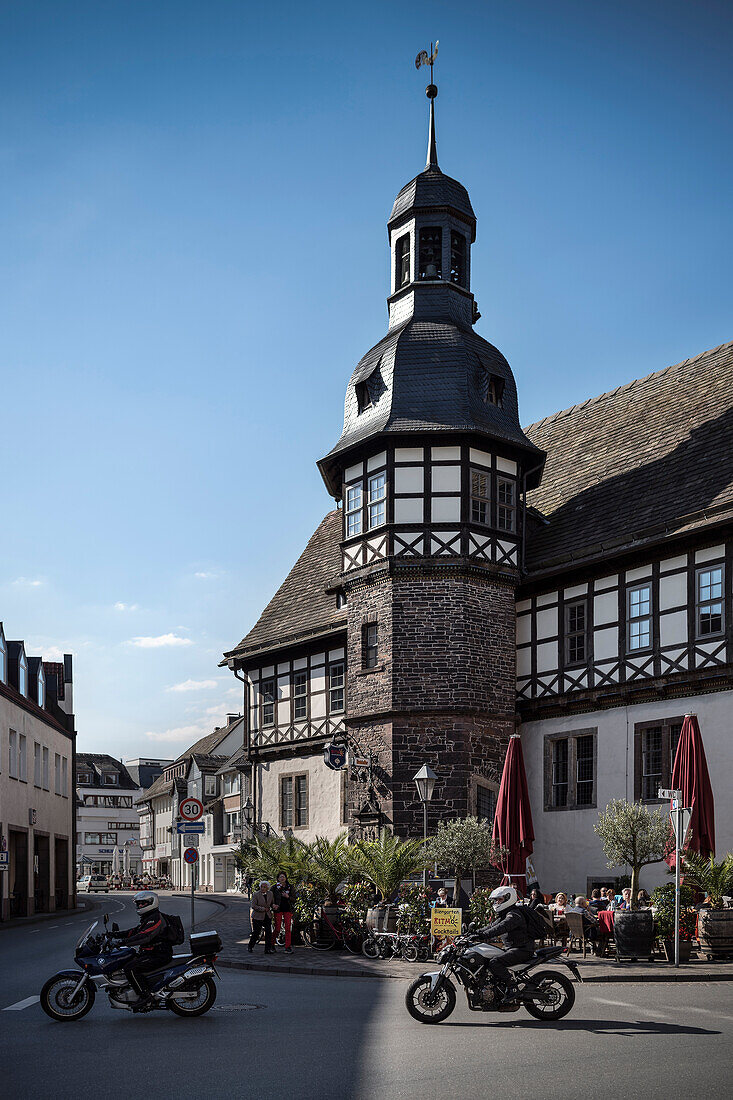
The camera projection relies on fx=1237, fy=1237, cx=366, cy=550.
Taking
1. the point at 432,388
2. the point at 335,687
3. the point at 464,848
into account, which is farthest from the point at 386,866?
the point at 432,388

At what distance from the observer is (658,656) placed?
2778 cm

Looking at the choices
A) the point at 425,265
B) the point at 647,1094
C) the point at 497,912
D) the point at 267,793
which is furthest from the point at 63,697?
the point at 647,1094

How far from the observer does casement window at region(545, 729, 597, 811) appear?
2964 cm

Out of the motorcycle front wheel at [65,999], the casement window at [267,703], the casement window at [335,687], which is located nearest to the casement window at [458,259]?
the casement window at [335,687]

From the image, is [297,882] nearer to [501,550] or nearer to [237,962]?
[237,962]

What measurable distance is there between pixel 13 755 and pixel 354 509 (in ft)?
55.2

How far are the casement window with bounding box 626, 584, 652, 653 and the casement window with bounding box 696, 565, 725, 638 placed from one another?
1442 mm

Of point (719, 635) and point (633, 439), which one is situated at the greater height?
point (633, 439)

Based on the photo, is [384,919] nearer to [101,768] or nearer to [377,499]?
[377,499]

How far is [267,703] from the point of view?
4025 centimetres

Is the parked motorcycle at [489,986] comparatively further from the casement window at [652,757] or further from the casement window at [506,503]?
the casement window at [506,503]

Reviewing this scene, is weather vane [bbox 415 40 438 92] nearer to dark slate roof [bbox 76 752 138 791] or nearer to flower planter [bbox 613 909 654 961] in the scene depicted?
flower planter [bbox 613 909 654 961]

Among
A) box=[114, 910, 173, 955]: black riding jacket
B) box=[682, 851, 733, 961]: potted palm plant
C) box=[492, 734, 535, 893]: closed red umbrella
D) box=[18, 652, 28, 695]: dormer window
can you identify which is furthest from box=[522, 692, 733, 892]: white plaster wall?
box=[18, 652, 28, 695]: dormer window

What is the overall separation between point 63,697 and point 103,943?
159 feet
